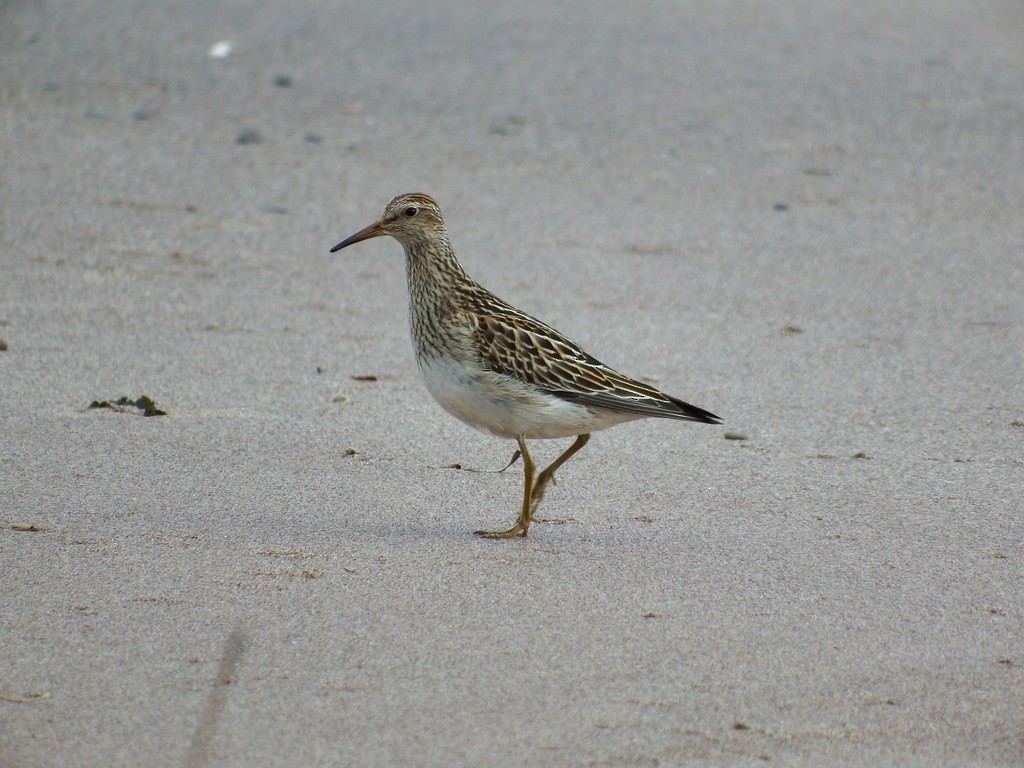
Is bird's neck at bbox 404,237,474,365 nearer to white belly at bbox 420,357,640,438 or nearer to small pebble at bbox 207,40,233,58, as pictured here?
white belly at bbox 420,357,640,438

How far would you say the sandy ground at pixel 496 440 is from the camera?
427cm

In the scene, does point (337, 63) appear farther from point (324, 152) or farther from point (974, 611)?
point (974, 611)

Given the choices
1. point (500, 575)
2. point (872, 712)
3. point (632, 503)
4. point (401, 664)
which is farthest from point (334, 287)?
point (872, 712)

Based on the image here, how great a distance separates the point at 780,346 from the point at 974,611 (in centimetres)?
372

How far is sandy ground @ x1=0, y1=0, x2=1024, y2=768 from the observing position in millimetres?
4266

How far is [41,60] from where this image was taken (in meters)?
13.0

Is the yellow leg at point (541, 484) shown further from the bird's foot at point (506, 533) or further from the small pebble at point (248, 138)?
the small pebble at point (248, 138)

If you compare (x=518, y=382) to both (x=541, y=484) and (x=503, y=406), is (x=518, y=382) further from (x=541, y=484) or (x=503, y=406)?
(x=541, y=484)

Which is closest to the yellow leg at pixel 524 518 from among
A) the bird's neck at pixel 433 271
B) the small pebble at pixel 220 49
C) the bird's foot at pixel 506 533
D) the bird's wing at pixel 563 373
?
the bird's foot at pixel 506 533

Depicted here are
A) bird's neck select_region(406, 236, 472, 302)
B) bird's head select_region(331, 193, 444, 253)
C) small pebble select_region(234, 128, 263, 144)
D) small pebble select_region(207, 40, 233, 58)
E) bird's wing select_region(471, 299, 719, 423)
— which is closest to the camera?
bird's wing select_region(471, 299, 719, 423)

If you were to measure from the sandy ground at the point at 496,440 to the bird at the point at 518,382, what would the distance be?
42 cm

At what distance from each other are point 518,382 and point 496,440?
56.5 inches

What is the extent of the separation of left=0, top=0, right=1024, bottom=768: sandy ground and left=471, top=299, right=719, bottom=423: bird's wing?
1.61 ft

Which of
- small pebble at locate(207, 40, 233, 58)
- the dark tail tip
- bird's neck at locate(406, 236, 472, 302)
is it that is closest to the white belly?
the dark tail tip
